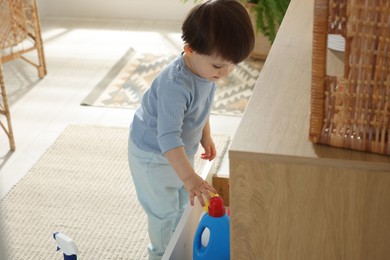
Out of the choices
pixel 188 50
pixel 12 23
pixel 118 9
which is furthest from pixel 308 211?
pixel 118 9

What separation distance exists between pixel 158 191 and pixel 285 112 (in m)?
0.57

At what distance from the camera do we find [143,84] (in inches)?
116

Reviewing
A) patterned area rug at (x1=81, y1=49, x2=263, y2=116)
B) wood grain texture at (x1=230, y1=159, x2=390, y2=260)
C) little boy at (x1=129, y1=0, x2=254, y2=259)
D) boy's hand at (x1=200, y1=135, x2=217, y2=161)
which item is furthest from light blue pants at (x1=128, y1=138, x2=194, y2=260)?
patterned area rug at (x1=81, y1=49, x2=263, y2=116)

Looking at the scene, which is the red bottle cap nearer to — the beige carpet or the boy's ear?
the boy's ear

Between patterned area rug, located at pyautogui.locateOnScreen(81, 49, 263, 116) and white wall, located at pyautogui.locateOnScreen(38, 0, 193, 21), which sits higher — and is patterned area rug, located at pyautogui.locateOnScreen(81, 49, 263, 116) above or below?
below

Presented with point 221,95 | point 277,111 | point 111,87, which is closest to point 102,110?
point 111,87

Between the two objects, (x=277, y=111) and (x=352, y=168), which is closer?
(x=352, y=168)

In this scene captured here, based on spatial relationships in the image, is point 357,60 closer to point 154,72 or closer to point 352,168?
point 352,168

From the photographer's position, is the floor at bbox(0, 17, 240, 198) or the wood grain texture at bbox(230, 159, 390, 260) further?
the floor at bbox(0, 17, 240, 198)

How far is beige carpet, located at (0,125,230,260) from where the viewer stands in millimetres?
1927

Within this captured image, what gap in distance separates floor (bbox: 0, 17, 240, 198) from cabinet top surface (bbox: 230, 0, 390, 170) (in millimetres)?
1056

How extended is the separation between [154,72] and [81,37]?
0.68 meters

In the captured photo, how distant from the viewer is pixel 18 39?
9.49 ft

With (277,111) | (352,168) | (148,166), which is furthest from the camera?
(148,166)
